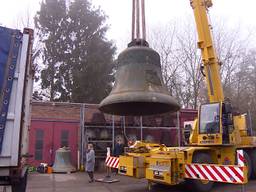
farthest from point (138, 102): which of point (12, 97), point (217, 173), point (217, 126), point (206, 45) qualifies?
point (206, 45)

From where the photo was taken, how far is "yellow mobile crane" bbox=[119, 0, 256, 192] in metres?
9.77

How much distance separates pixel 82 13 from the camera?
30359 mm

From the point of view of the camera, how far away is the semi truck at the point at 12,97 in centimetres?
506

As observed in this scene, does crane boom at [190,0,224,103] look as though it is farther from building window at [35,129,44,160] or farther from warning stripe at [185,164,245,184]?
building window at [35,129,44,160]

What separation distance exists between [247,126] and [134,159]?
5220mm

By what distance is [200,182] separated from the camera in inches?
419

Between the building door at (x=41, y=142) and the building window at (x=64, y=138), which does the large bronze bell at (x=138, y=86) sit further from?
the building window at (x=64, y=138)

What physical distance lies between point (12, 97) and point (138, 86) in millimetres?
2367

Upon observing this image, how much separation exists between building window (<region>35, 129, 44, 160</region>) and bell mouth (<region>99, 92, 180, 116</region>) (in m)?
10.9

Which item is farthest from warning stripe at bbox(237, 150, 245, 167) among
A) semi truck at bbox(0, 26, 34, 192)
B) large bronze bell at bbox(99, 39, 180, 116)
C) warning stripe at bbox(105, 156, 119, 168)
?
warning stripe at bbox(105, 156, 119, 168)

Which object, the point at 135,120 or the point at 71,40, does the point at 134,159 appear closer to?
the point at 135,120

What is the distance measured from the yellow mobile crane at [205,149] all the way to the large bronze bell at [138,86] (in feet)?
8.75

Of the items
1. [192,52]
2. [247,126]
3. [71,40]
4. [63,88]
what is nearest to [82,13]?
[71,40]

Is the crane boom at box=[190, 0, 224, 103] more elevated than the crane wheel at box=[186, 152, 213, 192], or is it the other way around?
the crane boom at box=[190, 0, 224, 103]
